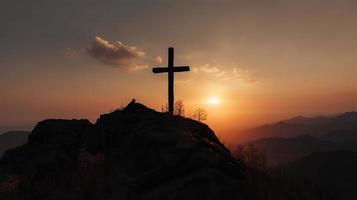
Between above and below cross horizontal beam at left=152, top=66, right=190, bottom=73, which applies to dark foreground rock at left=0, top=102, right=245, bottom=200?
below

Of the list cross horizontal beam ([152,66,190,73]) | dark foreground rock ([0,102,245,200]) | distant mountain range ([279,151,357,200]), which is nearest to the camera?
dark foreground rock ([0,102,245,200])

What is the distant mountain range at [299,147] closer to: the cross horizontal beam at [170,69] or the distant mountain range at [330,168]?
the distant mountain range at [330,168]

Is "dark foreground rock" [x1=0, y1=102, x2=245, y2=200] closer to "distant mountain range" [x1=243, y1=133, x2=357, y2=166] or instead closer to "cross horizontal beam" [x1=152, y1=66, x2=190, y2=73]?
"cross horizontal beam" [x1=152, y1=66, x2=190, y2=73]

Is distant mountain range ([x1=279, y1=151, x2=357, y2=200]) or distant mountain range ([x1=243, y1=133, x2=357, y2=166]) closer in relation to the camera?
distant mountain range ([x1=279, y1=151, x2=357, y2=200])

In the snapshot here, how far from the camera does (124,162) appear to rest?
1180 cm

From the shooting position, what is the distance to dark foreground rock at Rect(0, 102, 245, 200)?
9359 mm

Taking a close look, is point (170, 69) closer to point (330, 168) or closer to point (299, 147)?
point (330, 168)

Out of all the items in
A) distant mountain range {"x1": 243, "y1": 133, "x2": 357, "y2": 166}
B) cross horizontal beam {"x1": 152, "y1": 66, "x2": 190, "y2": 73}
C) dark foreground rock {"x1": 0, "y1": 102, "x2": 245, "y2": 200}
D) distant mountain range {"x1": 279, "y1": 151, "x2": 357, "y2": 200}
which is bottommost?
distant mountain range {"x1": 243, "y1": 133, "x2": 357, "y2": 166}

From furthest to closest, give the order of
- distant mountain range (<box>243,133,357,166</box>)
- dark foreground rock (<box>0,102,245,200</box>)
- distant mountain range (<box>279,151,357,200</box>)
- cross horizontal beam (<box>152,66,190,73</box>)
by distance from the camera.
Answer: distant mountain range (<box>243,133,357,166</box>) → distant mountain range (<box>279,151,357,200</box>) → cross horizontal beam (<box>152,66,190,73</box>) → dark foreground rock (<box>0,102,245,200</box>)

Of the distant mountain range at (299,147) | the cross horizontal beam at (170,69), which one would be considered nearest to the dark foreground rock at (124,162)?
the cross horizontal beam at (170,69)

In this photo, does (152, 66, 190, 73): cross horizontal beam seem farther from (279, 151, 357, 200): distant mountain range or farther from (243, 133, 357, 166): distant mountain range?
(243, 133, 357, 166): distant mountain range

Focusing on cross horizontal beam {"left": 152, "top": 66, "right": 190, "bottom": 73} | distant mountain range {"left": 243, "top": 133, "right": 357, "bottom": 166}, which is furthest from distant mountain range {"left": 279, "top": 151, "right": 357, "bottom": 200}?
distant mountain range {"left": 243, "top": 133, "right": 357, "bottom": 166}

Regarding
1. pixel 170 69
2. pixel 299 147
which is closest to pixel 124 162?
pixel 170 69

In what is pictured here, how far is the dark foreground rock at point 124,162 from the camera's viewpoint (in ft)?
30.7
